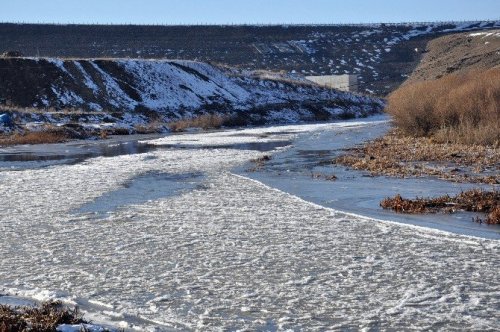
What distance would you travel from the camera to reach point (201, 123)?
2046 inches

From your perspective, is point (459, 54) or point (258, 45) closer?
point (459, 54)

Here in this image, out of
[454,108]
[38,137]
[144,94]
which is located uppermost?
[144,94]

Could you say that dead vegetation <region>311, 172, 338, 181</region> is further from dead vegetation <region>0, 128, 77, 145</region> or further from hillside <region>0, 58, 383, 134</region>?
hillside <region>0, 58, 383, 134</region>

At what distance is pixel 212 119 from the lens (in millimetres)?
52875

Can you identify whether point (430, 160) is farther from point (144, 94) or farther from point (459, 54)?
point (459, 54)

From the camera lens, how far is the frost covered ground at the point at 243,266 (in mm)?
7125

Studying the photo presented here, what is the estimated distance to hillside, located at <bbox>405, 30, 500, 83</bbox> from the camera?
62.2 m

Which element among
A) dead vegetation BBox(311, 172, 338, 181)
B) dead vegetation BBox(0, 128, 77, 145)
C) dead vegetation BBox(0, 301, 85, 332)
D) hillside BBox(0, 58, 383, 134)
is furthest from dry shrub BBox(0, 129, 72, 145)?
dead vegetation BBox(0, 301, 85, 332)

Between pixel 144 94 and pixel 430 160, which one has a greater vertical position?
pixel 144 94

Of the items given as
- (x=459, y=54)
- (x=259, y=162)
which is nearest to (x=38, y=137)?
(x=259, y=162)

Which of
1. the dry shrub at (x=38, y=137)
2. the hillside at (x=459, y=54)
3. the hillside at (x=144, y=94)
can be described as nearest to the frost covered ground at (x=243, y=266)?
the dry shrub at (x=38, y=137)

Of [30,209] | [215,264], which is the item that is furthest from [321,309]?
[30,209]

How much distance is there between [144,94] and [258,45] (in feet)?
197

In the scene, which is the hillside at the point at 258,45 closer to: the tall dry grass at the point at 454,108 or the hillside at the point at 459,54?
the hillside at the point at 459,54
